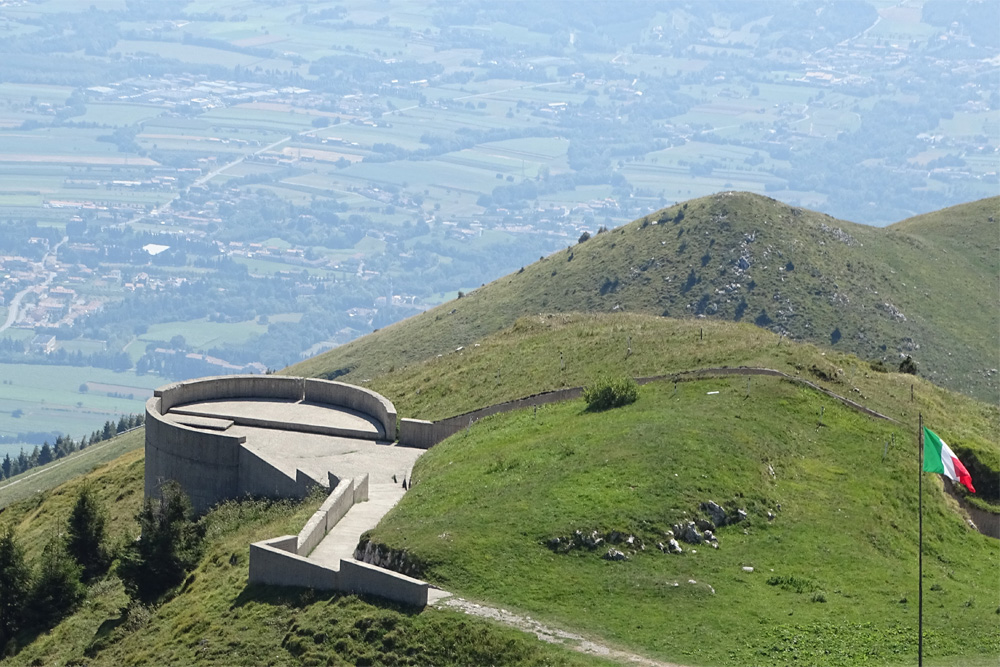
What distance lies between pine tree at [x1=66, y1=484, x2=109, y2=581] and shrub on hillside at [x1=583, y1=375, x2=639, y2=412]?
52.1 feet

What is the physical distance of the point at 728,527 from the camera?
36.7 metres

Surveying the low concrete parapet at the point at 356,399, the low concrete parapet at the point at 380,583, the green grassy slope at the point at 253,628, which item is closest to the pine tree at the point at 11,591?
the green grassy slope at the point at 253,628

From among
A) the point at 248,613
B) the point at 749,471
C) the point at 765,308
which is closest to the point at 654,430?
the point at 749,471

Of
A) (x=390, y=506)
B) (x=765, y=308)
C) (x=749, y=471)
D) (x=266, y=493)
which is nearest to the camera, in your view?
(x=749, y=471)

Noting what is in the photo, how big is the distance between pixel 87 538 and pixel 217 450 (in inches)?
190

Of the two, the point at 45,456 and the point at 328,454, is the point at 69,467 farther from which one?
the point at 328,454

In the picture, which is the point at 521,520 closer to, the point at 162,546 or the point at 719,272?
the point at 162,546

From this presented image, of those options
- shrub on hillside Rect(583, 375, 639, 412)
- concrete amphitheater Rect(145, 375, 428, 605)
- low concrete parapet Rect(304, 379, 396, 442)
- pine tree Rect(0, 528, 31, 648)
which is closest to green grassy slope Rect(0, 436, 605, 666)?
concrete amphitheater Rect(145, 375, 428, 605)

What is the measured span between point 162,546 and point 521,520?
11230 mm

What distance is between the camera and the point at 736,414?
43.3 metres

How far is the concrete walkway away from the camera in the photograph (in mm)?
37156

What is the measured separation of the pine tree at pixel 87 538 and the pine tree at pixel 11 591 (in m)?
3.94

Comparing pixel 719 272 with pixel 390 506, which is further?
pixel 719 272

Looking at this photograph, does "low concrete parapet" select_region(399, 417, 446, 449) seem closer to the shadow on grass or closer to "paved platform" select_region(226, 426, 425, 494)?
→ "paved platform" select_region(226, 426, 425, 494)
